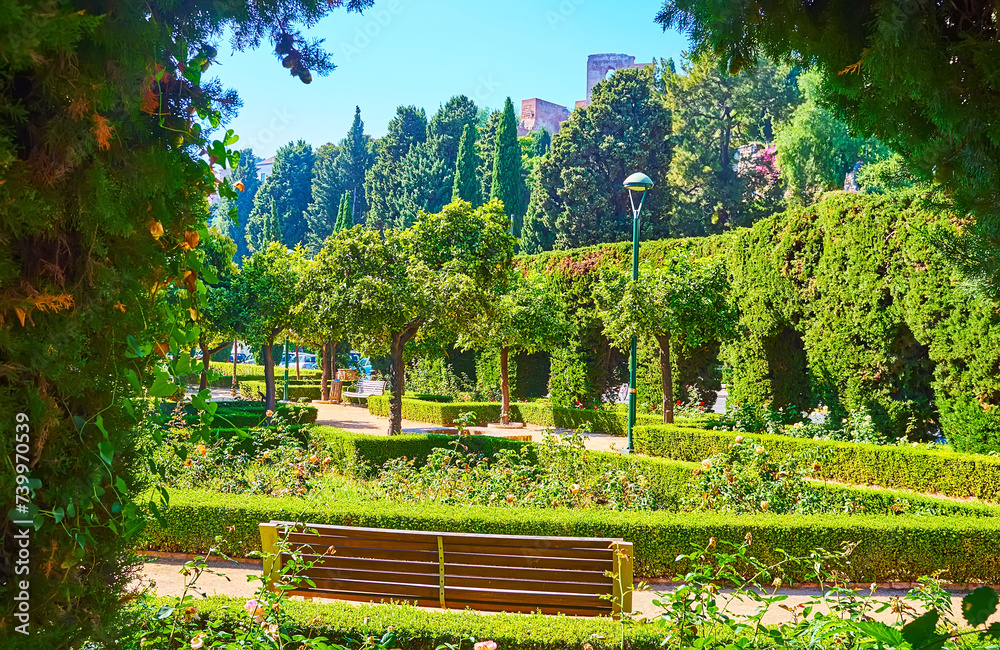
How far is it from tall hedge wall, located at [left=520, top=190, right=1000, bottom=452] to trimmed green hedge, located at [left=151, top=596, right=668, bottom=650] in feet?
23.0

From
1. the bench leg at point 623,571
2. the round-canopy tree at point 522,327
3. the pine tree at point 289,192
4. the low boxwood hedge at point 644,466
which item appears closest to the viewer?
the bench leg at point 623,571

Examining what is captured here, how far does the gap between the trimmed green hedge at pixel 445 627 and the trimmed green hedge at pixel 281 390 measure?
2077 cm

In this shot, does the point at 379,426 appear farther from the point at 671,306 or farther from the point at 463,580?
the point at 463,580

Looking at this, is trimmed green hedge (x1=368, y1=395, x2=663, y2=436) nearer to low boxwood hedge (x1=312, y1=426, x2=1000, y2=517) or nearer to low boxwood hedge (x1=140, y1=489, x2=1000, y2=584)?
low boxwood hedge (x1=312, y1=426, x2=1000, y2=517)

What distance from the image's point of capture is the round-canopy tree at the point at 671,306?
13.9 m

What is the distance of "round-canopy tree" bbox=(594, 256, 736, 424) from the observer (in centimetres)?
1386

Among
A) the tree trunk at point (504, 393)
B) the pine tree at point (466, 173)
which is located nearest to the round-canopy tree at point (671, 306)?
the tree trunk at point (504, 393)

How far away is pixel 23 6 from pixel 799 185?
1180 inches

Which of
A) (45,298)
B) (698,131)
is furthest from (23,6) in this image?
(698,131)

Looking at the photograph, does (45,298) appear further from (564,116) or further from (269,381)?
Result: (564,116)

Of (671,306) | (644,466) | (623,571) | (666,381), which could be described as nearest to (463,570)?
(623,571)

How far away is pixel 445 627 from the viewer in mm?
3793

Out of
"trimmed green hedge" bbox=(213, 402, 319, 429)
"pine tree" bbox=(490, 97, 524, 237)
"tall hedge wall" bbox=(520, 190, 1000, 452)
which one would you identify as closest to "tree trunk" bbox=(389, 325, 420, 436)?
Answer: "trimmed green hedge" bbox=(213, 402, 319, 429)

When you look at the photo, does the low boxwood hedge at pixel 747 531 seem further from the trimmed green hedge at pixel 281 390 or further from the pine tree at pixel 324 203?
the pine tree at pixel 324 203
